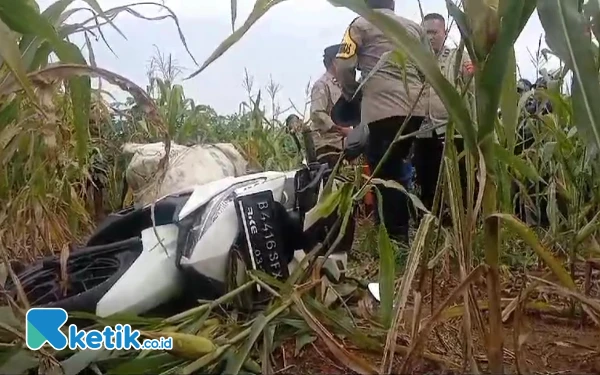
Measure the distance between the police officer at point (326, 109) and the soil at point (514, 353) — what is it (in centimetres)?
127

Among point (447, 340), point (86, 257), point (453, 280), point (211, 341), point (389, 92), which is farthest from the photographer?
point (389, 92)

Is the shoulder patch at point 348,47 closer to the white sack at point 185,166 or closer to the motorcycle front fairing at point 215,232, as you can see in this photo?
the white sack at point 185,166

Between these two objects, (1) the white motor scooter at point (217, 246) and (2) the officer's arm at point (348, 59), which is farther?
(2) the officer's arm at point (348, 59)

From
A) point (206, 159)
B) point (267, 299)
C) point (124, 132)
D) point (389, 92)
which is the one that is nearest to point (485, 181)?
point (267, 299)

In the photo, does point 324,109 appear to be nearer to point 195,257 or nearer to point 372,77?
point 372,77

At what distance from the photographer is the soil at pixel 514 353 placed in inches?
24.7

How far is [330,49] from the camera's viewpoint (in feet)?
7.36

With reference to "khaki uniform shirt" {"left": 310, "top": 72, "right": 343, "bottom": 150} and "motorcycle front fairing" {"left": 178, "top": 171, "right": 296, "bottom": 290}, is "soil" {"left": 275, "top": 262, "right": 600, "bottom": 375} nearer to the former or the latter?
"motorcycle front fairing" {"left": 178, "top": 171, "right": 296, "bottom": 290}

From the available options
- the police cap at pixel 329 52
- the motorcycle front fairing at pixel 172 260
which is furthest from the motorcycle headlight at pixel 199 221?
the police cap at pixel 329 52

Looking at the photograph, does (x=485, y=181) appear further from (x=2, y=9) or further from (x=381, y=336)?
(x=2, y=9)

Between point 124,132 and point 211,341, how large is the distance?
1860 millimetres

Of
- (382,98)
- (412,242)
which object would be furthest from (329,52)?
(412,242)

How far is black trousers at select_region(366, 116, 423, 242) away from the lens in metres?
1.78

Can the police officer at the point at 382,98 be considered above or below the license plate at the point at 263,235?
above
